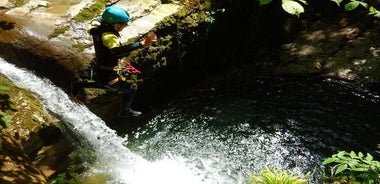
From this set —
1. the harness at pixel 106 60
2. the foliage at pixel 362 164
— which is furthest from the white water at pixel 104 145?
the foliage at pixel 362 164

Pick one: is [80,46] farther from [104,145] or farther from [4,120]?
[4,120]

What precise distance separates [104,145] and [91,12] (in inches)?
124

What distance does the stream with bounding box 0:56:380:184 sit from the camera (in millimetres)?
6947

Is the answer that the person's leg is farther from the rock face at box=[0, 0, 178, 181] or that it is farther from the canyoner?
the rock face at box=[0, 0, 178, 181]

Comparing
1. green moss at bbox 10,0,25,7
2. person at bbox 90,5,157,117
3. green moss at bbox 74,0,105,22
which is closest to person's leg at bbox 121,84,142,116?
person at bbox 90,5,157,117

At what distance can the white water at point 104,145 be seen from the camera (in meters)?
6.61

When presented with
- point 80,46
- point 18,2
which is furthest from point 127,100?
point 18,2

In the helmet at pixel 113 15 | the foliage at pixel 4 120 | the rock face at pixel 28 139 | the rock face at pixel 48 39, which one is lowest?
the rock face at pixel 28 139

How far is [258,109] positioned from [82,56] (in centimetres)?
418

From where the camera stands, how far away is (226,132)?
806 centimetres

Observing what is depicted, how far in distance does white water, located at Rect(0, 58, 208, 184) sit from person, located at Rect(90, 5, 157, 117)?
77 centimetres

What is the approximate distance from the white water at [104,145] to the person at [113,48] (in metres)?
0.77

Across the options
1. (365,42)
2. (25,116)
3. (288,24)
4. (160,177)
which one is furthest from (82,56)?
(365,42)

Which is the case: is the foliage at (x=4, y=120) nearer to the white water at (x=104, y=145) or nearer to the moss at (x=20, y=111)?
the moss at (x=20, y=111)
